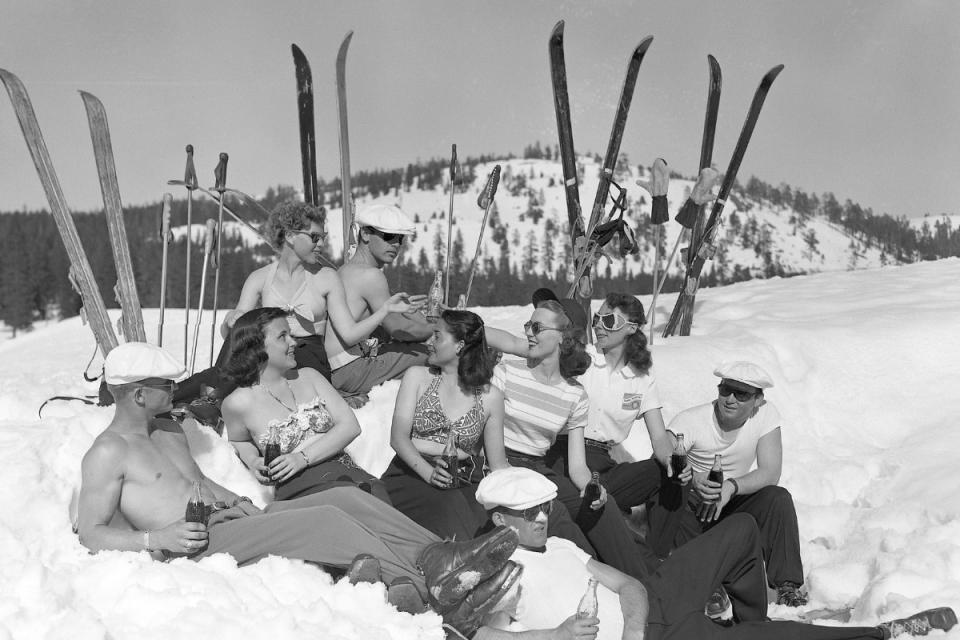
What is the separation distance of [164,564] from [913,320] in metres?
6.23

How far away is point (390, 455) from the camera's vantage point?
15.8ft

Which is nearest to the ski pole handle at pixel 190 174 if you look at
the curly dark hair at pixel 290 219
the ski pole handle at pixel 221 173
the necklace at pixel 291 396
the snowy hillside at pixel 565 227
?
the ski pole handle at pixel 221 173

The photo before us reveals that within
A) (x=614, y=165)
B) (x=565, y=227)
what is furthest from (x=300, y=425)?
(x=565, y=227)

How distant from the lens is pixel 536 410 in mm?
4172

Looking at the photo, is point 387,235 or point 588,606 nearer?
point 588,606

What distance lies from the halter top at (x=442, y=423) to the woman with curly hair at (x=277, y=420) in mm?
319

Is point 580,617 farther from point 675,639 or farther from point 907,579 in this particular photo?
point 907,579

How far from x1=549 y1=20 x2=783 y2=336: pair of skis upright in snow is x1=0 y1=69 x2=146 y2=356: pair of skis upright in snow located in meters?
3.17

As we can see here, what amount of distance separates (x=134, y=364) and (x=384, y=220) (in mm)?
1804

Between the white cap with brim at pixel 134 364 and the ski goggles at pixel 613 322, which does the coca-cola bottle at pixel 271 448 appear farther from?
the ski goggles at pixel 613 322

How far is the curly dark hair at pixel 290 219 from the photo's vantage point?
4.52 metres

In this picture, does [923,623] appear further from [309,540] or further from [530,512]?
[309,540]

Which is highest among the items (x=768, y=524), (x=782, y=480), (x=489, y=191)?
(x=489, y=191)

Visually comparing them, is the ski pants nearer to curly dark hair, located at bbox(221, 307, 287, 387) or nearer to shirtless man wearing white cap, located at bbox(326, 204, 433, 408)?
curly dark hair, located at bbox(221, 307, 287, 387)
